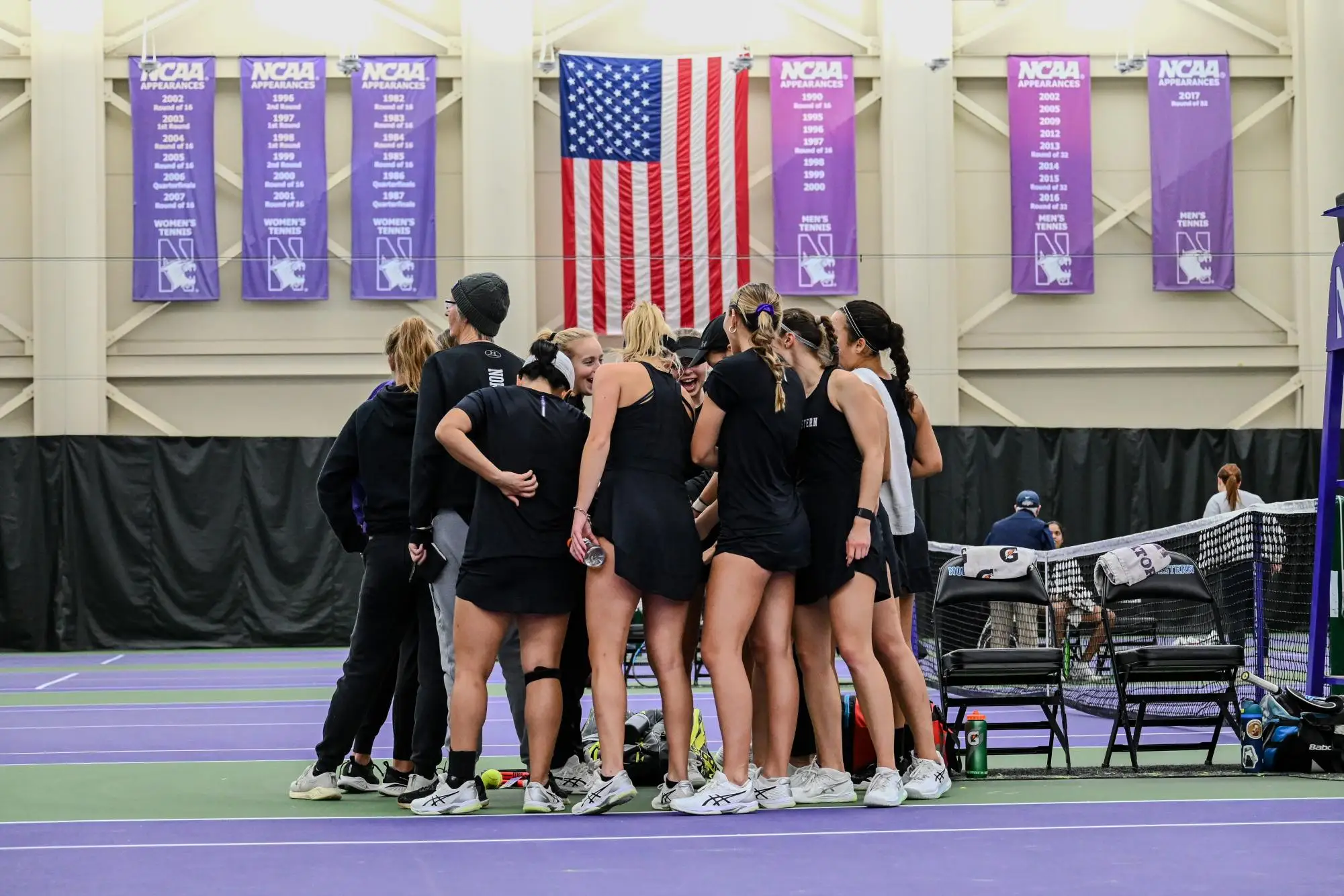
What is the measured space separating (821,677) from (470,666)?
123cm

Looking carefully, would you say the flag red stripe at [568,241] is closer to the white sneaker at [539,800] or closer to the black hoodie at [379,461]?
the black hoodie at [379,461]

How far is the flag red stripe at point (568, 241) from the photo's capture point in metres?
16.3

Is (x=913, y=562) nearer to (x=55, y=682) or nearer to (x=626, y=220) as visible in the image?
(x=55, y=682)

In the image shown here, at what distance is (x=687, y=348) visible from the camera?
6.73m

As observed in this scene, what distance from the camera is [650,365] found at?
5.53 m

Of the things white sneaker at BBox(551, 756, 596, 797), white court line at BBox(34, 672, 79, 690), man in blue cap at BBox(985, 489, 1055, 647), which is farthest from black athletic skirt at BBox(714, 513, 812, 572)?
white court line at BBox(34, 672, 79, 690)

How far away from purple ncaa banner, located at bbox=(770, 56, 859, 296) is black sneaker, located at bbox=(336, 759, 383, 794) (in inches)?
428

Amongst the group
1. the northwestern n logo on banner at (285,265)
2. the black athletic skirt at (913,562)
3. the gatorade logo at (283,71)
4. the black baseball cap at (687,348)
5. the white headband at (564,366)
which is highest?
the gatorade logo at (283,71)

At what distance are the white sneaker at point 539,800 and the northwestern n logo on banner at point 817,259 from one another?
11.6m

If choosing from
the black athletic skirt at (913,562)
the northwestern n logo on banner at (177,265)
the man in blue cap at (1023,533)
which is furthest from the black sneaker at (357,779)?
the northwestern n logo on banner at (177,265)

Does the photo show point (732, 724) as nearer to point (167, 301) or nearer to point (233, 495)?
point (233, 495)

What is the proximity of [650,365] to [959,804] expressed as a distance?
1871 mm

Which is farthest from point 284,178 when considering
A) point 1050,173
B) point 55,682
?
point 1050,173

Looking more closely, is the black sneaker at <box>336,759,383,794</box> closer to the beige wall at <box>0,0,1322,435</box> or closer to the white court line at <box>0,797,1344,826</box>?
the white court line at <box>0,797,1344,826</box>
